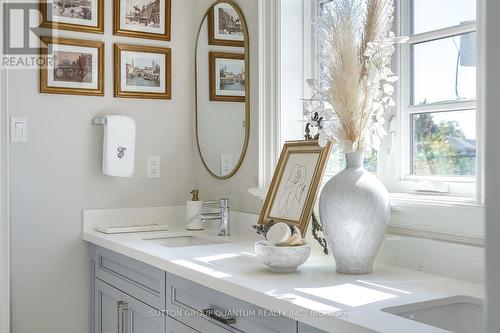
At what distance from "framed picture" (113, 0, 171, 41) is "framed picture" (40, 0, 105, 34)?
86 mm

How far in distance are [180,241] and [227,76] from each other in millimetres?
811

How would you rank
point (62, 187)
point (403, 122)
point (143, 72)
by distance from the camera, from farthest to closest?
point (143, 72) < point (62, 187) < point (403, 122)

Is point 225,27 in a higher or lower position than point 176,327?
higher

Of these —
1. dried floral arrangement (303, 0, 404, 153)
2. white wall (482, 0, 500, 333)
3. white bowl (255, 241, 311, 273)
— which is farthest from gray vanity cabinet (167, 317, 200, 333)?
white wall (482, 0, 500, 333)

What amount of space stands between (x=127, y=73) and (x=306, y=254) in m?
1.52

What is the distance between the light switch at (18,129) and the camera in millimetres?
2498

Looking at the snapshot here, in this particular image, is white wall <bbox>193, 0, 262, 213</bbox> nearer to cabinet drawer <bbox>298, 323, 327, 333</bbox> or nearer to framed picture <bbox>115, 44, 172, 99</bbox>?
framed picture <bbox>115, 44, 172, 99</bbox>

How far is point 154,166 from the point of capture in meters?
2.85

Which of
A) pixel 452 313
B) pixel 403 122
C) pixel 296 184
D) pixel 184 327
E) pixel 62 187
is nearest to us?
pixel 452 313

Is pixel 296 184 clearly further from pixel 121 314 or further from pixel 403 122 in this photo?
pixel 121 314

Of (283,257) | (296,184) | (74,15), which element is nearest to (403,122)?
(296,184)

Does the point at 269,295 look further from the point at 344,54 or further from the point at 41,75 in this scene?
the point at 41,75

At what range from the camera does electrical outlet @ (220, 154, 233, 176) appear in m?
2.68

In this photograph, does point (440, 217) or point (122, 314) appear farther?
point (122, 314)
